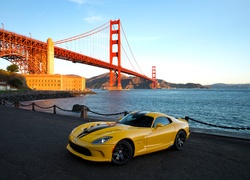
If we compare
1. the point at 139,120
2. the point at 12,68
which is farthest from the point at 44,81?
the point at 139,120

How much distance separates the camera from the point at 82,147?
16.3 ft

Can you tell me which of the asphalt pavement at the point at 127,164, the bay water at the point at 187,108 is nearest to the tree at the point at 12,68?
the bay water at the point at 187,108

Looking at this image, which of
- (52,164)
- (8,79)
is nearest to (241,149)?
(52,164)

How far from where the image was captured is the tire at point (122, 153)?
5.07m

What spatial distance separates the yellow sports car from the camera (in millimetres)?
4906

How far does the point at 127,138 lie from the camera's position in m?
5.21

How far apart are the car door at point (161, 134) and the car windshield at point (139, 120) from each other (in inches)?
6.9

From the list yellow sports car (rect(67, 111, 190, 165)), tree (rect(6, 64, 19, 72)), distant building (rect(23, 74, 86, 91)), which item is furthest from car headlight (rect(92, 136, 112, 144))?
tree (rect(6, 64, 19, 72))

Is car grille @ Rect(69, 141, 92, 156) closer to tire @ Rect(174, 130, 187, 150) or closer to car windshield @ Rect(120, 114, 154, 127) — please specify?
car windshield @ Rect(120, 114, 154, 127)

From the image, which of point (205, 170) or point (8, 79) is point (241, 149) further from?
point (8, 79)

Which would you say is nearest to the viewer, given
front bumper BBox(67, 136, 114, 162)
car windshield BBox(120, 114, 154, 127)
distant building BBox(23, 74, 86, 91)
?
front bumper BBox(67, 136, 114, 162)

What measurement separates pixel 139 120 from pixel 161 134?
72 centimetres

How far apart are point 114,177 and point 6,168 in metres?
2.38

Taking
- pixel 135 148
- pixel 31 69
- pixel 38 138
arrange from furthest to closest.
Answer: pixel 31 69
pixel 38 138
pixel 135 148
